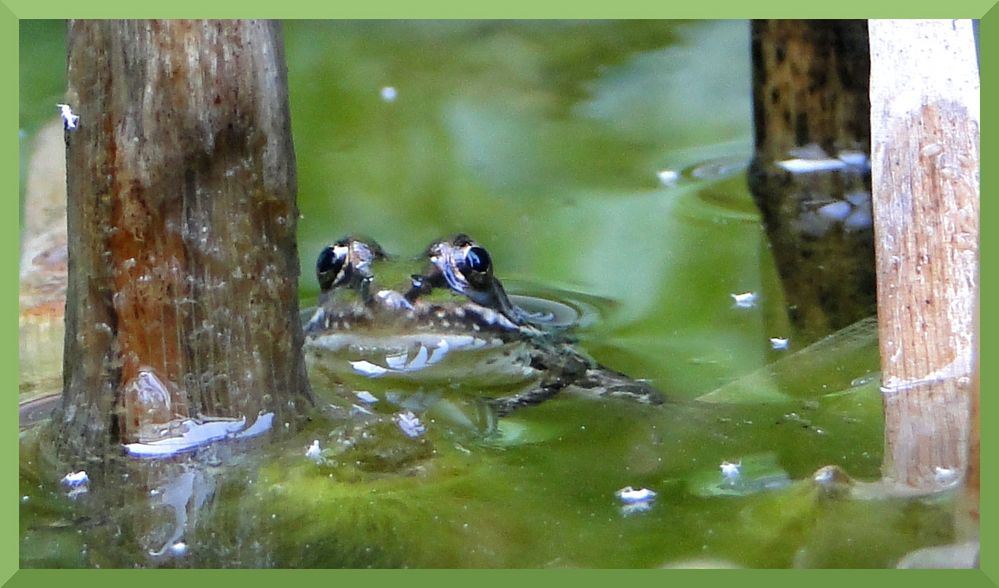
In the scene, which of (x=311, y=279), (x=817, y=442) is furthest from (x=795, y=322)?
(x=311, y=279)

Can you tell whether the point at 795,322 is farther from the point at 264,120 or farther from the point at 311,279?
the point at 264,120

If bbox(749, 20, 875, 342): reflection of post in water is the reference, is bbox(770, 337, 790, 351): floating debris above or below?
below

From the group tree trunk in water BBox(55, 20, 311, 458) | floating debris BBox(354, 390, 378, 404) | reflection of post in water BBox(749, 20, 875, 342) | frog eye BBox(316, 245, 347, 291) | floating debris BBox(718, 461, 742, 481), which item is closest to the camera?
tree trunk in water BBox(55, 20, 311, 458)

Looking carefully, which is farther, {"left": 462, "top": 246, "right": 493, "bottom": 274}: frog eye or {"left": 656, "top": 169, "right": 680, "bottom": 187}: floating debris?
{"left": 656, "top": 169, "right": 680, "bottom": 187}: floating debris

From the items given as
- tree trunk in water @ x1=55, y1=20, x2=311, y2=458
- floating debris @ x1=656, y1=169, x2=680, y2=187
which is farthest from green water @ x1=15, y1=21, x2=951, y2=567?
tree trunk in water @ x1=55, y1=20, x2=311, y2=458

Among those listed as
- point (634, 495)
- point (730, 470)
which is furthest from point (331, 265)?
point (730, 470)

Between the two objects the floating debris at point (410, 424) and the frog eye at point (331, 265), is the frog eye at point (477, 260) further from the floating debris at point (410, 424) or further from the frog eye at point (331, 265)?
the floating debris at point (410, 424)

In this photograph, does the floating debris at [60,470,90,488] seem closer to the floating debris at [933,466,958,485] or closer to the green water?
the green water
